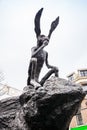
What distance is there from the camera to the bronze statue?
15.8 feet

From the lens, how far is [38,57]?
16.2ft

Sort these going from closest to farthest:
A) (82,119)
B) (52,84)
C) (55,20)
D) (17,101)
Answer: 1. (52,84)
2. (17,101)
3. (55,20)
4. (82,119)

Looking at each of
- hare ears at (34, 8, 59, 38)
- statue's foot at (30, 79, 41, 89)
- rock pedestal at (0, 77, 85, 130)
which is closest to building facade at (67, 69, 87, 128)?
hare ears at (34, 8, 59, 38)

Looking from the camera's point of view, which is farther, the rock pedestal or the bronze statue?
the bronze statue

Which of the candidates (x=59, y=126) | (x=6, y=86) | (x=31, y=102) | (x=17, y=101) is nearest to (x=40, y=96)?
(x=31, y=102)

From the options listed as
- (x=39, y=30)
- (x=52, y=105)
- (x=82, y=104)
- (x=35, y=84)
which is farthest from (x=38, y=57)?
(x=82, y=104)

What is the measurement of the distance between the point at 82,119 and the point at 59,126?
17.3 metres

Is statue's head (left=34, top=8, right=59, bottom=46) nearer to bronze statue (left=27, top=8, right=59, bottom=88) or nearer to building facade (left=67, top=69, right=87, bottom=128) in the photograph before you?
bronze statue (left=27, top=8, right=59, bottom=88)

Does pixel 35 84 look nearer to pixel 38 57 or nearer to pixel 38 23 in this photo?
pixel 38 57

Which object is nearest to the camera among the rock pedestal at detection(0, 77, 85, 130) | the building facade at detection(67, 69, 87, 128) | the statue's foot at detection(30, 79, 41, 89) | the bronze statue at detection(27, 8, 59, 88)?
the rock pedestal at detection(0, 77, 85, 130)

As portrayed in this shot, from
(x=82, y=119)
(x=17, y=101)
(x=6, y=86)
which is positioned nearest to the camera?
(x=17, y=101)

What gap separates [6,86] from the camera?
1344cm

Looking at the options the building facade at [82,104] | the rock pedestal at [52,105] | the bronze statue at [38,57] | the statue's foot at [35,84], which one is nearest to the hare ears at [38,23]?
the bronze statue at [38,57]

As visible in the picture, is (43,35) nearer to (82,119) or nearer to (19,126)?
(19,126)
